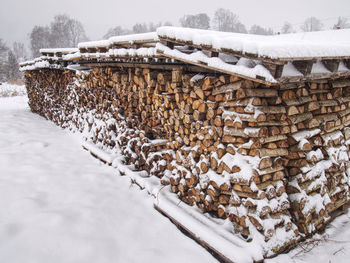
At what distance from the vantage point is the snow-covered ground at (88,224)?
2.55m

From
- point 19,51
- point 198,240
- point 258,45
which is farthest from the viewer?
point 19,51

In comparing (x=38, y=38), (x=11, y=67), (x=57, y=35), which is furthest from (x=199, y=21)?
(x=11, y=67)

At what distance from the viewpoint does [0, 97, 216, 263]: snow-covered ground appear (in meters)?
2.55

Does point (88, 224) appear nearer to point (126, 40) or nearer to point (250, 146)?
point (250, 146)

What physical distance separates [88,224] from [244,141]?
7.23 ft

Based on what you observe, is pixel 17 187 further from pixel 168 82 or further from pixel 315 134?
pixel 315 134

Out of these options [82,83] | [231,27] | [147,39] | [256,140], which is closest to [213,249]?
[256,140]

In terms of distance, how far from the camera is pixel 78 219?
301cm

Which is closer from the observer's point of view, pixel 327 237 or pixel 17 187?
pixel 327 237

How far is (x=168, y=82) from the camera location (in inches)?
133

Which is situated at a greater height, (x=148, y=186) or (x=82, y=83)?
(x=82, y=83)


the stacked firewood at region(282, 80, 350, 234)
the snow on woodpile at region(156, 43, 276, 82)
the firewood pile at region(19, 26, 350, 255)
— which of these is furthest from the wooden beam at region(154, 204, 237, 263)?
the snow on woodpile at region(156, 43, 276, 82)

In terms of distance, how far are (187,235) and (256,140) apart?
4.91 feet

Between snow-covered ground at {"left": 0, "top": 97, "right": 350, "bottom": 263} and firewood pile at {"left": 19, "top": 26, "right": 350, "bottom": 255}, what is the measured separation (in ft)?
1.27
